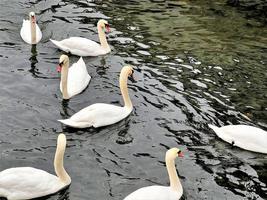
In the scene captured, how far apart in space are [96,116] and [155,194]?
3.51 meters

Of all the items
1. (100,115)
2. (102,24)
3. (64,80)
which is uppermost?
(102,24)

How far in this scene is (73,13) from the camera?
74.1ft

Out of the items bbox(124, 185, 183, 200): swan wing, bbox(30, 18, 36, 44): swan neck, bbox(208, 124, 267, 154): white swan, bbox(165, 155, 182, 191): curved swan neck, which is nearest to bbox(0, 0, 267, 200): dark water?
bbox(208, 124, 267, 154): white swan

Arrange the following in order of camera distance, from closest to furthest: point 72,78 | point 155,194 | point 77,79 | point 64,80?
point 155,194, point 64,80, point 77,79, point 72,78

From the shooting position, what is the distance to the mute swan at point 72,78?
14.8 m

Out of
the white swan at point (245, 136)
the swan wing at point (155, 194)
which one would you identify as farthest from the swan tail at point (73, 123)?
the swan wing at point (155, 194)

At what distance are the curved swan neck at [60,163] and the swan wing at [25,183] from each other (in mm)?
199

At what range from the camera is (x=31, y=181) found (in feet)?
34.4

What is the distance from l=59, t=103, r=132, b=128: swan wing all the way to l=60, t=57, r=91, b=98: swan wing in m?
1.75

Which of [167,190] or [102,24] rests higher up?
[102,24]

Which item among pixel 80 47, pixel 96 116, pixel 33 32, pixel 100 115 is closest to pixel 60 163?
pixel 96 116

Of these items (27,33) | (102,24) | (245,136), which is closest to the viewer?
(245,136)

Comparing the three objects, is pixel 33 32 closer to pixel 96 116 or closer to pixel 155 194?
pixel 96 116

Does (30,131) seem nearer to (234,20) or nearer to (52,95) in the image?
(52,95)
